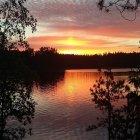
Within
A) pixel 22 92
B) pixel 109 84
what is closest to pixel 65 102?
pixel 109 84

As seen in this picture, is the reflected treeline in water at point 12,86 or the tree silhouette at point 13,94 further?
the tree silhouette at point 13,94

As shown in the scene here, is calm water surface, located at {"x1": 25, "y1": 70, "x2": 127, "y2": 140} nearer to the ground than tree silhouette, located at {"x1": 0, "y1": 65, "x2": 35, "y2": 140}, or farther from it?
nearer to the ground

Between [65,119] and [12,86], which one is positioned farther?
[65,119]

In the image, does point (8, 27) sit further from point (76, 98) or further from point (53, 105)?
point (76, 98)

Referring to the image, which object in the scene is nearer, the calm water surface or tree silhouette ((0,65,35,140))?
tree silhouette ((0,65,35,140))

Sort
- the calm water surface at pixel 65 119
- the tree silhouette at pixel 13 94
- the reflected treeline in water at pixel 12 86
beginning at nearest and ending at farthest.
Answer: the reflected treeline in water at pixel 12 86
the tree silhouette at pixel 13 94
the calm water surface at pixel 65 119

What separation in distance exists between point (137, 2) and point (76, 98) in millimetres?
107331

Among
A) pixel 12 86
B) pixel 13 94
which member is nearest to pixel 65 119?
pixel 13 94

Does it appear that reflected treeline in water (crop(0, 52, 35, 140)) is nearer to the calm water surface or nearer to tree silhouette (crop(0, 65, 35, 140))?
tree silhouette (crop(0, 65, 35, 140))

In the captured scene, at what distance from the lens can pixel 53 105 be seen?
9906 cm

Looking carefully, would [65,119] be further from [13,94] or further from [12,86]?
[12,86]

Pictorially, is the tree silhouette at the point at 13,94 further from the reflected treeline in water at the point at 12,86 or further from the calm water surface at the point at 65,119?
the calm water surface at the point at 65,119

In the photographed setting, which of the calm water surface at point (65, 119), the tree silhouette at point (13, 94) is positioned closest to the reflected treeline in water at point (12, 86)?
the tree silhouette at point (13, 94)

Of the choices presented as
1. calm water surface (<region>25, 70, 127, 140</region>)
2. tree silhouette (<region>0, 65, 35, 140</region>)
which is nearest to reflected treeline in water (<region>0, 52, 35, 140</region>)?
tree silhouette (<region>0, 65, 35, 140</region>)
